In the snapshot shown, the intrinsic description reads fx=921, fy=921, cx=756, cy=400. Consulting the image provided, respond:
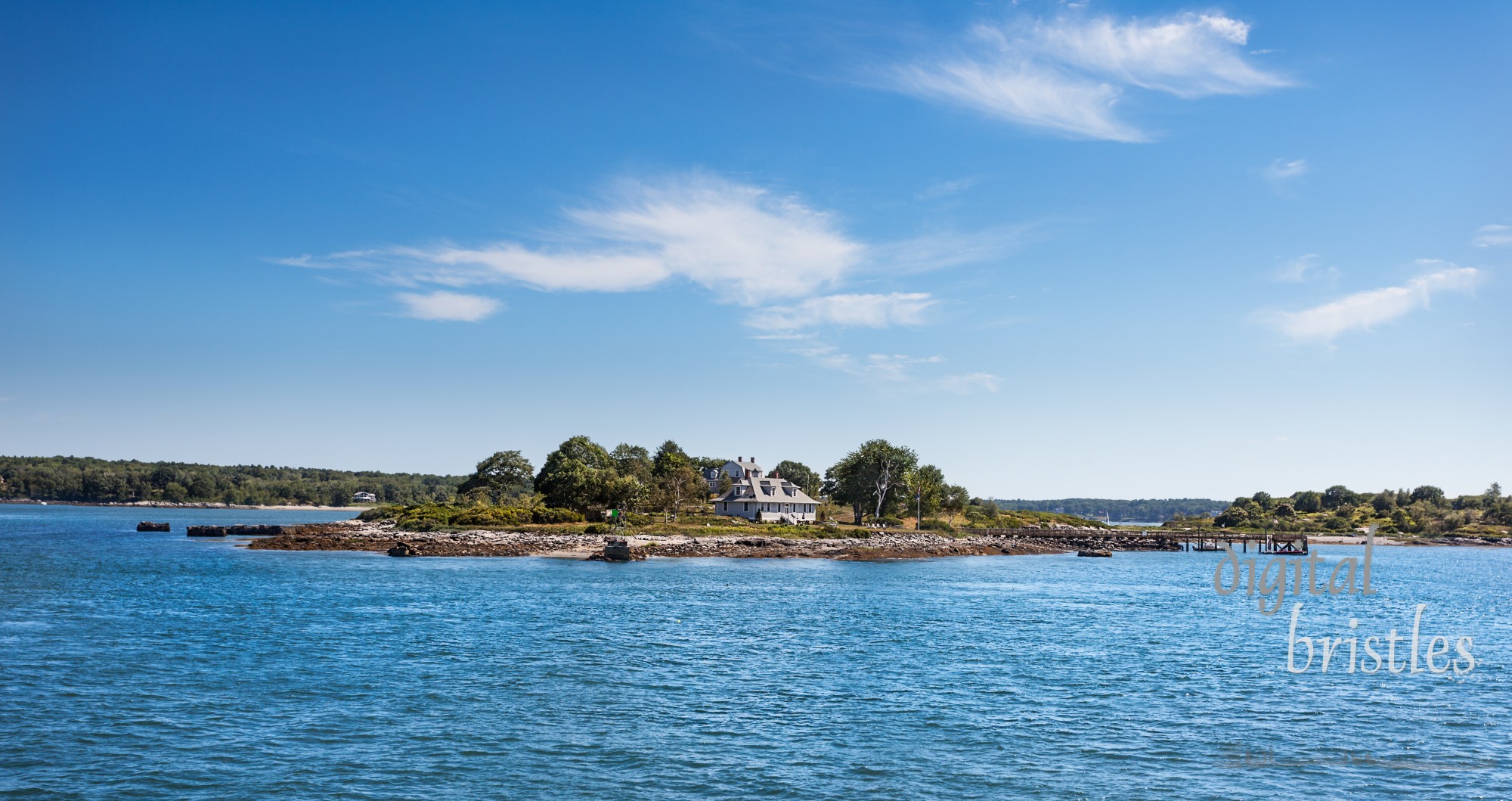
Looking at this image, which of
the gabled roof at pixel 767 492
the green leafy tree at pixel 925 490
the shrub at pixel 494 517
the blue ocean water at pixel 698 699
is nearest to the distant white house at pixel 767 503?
the gabled roof at pixel 767 492

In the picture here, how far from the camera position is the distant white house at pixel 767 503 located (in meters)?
130

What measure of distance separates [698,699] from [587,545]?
220 feet

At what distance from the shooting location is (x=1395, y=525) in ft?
644

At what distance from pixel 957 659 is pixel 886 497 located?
100 m

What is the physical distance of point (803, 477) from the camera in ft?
614

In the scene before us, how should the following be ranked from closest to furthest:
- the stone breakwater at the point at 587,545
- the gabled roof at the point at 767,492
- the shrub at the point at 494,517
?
the stone breakwater at the point at 587,545, the shrub at the point at 494,517, the gabled roof at the point at 767,492

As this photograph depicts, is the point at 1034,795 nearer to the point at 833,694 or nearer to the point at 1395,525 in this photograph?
the point at 833,694

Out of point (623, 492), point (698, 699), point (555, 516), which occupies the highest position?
point (623, 492)

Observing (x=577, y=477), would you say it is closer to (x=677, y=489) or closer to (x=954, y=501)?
(x=677, y=489)

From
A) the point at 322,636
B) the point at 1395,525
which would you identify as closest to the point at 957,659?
the point at 322,636

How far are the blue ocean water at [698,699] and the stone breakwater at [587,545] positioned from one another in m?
29.4

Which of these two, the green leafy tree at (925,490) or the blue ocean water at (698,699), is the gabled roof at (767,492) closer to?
the green leafy tree at (925,490)

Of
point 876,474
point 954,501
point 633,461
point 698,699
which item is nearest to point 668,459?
point 633,461

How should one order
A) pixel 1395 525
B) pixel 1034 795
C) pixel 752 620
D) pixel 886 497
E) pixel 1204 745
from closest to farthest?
pixel 1034 795
pixel 1204 745
pixel 752 620
pixel 886 497
pixel 1395 525
